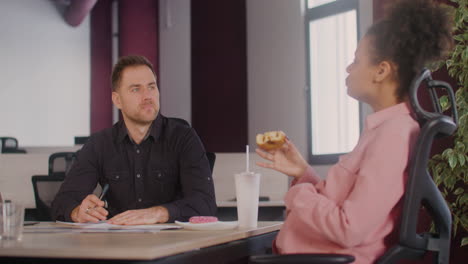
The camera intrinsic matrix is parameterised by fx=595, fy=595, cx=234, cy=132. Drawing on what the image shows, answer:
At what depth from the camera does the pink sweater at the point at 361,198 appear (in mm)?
1295

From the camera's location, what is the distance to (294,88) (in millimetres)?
5836

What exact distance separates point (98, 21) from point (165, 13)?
1.87 metres

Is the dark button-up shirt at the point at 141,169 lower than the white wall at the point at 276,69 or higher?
lower

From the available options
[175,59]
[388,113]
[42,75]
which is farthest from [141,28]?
[388,113]

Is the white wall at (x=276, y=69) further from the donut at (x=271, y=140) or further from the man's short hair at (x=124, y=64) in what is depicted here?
the donut at (x=271, y=140)

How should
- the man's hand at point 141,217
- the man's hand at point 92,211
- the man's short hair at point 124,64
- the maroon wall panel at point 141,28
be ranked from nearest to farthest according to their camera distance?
the man's hand at point 141,217, the man's hand at point 92,211, the man's short hair at point 124,64, the maroon wall panel at point 141,28

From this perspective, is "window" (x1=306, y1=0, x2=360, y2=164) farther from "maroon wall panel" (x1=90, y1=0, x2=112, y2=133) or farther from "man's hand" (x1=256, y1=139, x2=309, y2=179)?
"maroon wall panel" (x1=90, y1=0, x2=112, y2=133)

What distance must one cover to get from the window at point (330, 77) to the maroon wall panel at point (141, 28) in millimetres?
3130

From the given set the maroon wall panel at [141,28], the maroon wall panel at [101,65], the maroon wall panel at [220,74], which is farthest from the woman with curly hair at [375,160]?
the maroon wall panel at [101,65]

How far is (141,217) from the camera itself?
6.17 ft

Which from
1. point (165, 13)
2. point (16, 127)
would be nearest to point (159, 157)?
point (165, 13)

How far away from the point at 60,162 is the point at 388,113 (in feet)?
10.5

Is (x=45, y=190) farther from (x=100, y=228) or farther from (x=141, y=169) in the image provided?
(x=100, y=228)

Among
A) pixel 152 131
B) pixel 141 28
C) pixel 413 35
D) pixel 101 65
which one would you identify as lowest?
pixel 152 131
